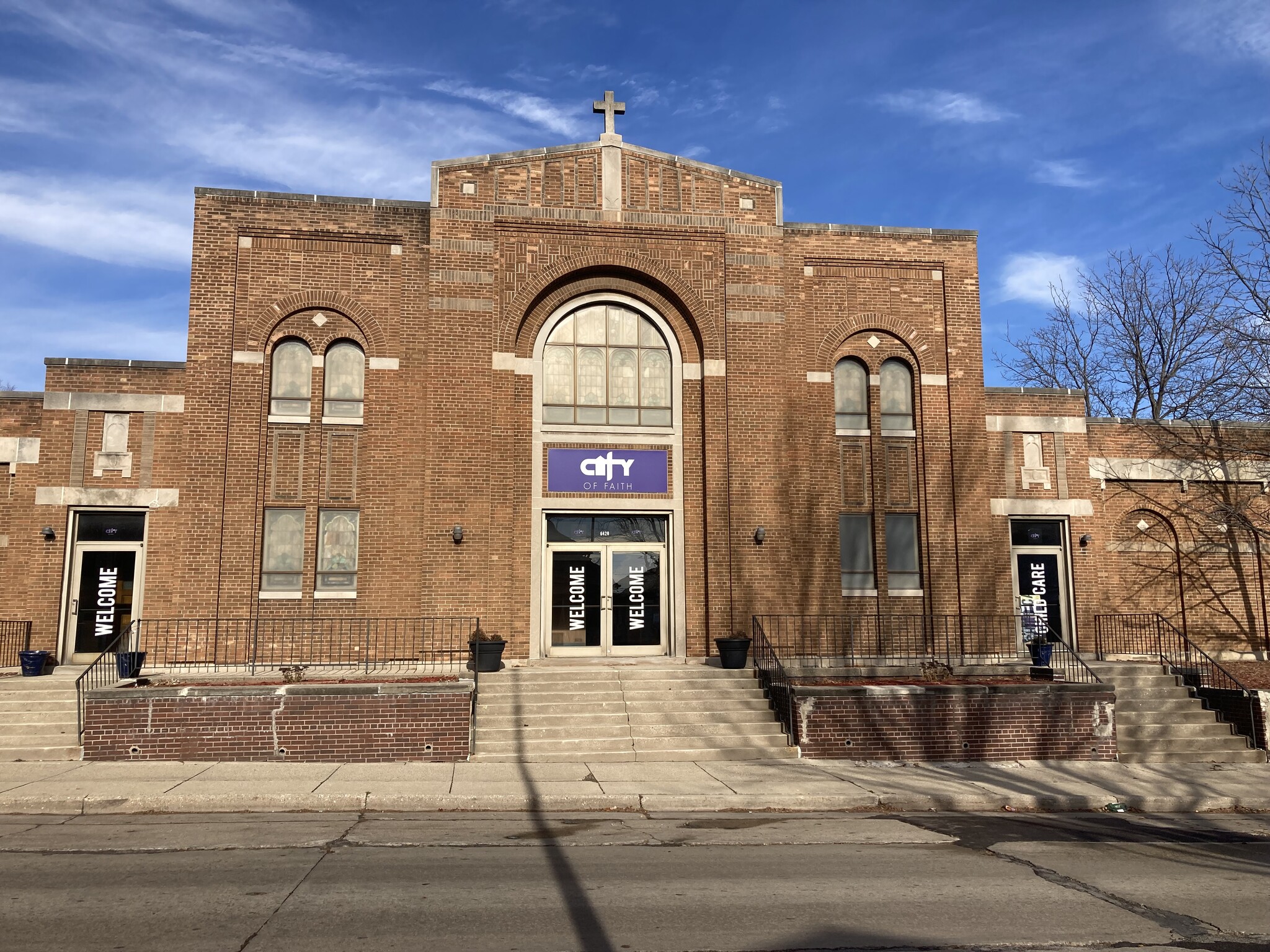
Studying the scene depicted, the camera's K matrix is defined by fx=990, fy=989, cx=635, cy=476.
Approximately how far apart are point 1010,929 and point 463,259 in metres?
14.6

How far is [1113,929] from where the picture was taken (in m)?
6.59

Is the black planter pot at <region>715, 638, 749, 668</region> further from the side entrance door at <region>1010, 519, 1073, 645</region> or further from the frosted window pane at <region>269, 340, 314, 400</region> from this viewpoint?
the frosted window pane at <region>269, 340, 314, 400</region>

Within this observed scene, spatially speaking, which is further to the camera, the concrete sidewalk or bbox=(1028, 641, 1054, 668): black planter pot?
bbox=(1028, 641, 1054, 668): black planter pot

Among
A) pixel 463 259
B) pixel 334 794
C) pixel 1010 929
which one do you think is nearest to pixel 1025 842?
pixel 1010 929

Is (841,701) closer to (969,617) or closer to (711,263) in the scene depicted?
(969,617)

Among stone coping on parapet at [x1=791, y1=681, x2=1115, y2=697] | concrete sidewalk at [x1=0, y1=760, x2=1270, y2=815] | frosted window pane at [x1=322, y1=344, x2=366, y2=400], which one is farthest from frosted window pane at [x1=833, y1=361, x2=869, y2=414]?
frosted window pane at [x1=322, y1=344, x2=366, y2=400]

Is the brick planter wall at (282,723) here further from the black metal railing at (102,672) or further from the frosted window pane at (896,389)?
the frosted window pane at (896,389)

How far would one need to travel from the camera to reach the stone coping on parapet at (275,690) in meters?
13.0

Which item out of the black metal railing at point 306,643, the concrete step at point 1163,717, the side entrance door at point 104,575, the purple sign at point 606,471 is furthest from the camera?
the purple sign at point 606,471

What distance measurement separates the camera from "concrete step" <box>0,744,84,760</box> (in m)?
13.1

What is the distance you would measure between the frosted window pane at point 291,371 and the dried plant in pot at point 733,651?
28.5ft

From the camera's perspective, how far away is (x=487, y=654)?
52.1 feet

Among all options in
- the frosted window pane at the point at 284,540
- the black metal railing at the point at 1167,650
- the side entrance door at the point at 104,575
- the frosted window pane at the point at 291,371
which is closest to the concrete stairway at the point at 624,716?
the frosted window pane at the point at 284,540

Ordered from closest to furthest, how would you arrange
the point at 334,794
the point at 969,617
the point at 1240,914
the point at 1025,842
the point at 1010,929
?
the point at 1010,929
the point at 1240,914
the point at 1025,842
the point at 334,794
the point at 969,617
